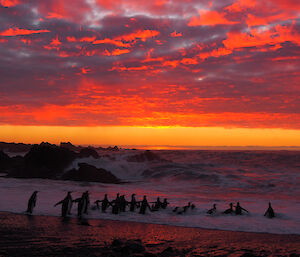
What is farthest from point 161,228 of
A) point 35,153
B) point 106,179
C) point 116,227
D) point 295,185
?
point 35,153

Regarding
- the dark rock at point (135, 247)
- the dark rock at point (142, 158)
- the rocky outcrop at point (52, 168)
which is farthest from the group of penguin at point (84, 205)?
the dark rock at point (142, 158)

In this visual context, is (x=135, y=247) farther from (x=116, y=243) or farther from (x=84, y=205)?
(x=84, y=205)

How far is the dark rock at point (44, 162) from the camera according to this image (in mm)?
46406

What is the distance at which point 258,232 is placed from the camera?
18312 millimetres

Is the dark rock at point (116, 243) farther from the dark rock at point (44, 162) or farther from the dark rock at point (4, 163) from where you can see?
the dark rock at point (4, 163)

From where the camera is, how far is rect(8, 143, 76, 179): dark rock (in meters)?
46.4

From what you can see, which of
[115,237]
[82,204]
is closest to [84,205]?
[82,204]

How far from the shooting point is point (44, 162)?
51281mm

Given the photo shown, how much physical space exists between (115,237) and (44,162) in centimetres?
3807

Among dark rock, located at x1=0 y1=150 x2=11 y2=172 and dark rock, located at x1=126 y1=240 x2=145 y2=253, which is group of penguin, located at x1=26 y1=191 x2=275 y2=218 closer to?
dark rock, located at x1=126 y1=240 x2=145 y2=253

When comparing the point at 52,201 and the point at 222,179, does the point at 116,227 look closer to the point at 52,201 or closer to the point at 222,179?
the point at 52,201

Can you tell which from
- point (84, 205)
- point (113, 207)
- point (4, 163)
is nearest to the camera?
point (84, 205)

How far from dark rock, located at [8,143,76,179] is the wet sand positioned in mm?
27286

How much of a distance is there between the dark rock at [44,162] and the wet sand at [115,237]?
27.3 m
